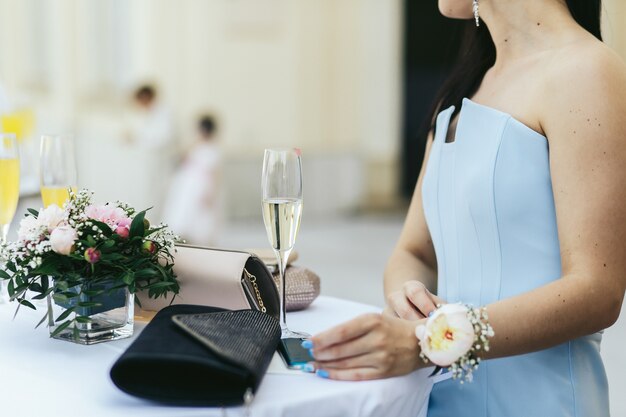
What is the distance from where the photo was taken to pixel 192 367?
3.19 feet

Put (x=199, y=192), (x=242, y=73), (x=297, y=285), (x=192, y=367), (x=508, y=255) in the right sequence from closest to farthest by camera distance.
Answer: (x=192, y=367) < (x=508, y=255) < (x=297, y=285) < (x=199, y=192) < (x=242, y=73)

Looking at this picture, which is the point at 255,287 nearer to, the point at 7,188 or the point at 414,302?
the point at 414,302

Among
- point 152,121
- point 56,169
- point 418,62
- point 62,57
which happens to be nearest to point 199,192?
point 152,121

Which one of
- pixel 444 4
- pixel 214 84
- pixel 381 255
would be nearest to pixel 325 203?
pixel 214 84

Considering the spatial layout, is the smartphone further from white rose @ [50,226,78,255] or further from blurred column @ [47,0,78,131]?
blurred column @ [47,0,78,131]

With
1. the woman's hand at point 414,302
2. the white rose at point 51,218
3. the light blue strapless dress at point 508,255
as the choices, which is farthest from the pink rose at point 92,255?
the light blue strapless dress at point 508,255

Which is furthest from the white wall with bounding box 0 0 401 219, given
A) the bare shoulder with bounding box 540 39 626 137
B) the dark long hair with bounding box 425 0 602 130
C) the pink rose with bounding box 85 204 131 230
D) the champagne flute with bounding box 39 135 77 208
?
the bare shoulder with bounding box 540 39 626 137

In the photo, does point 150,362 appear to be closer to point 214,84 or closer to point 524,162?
point 524,162

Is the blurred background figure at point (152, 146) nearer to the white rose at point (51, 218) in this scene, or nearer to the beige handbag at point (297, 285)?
the beige handbag at point (297, 285)

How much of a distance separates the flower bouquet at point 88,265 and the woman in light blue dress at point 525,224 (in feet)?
1.11

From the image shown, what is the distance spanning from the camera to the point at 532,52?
149 cm

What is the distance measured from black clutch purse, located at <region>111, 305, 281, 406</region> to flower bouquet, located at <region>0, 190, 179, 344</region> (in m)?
0.19

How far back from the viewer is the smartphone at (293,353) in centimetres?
114

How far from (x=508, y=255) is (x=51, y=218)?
0.79 m
